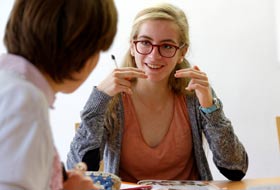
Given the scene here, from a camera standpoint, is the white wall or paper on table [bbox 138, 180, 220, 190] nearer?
paper on table [bbox 138, 180, 220, 190]

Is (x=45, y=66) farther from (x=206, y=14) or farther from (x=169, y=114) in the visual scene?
(x=206, y=14)

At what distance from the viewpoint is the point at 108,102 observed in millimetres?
1120

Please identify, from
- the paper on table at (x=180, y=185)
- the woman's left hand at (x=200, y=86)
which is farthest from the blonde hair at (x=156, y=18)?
the paper on table at (x=180, y=185)

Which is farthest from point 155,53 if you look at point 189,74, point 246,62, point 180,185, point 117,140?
point 246,62

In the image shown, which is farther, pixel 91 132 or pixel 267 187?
pixel 91 132

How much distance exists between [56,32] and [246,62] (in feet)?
5.54

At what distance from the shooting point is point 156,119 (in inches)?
Result: 48.4

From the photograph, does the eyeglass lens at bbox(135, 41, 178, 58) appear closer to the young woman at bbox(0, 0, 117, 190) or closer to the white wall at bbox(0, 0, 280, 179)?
the young woman at bbox(0, 0, 117, 190)

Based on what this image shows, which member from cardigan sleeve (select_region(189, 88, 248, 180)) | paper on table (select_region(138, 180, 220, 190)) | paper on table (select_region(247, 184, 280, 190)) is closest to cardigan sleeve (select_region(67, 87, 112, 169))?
paper on table (select_region(138, 180, 220, 190))

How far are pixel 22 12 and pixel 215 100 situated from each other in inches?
29.9

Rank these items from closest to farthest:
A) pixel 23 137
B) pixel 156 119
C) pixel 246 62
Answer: pixel 23 137 → pixel 156 119 → pixel 246 62

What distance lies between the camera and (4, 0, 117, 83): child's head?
48 centimetres

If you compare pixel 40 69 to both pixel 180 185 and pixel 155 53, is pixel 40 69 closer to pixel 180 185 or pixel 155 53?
pixel 180 185

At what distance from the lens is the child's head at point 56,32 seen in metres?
0.48
